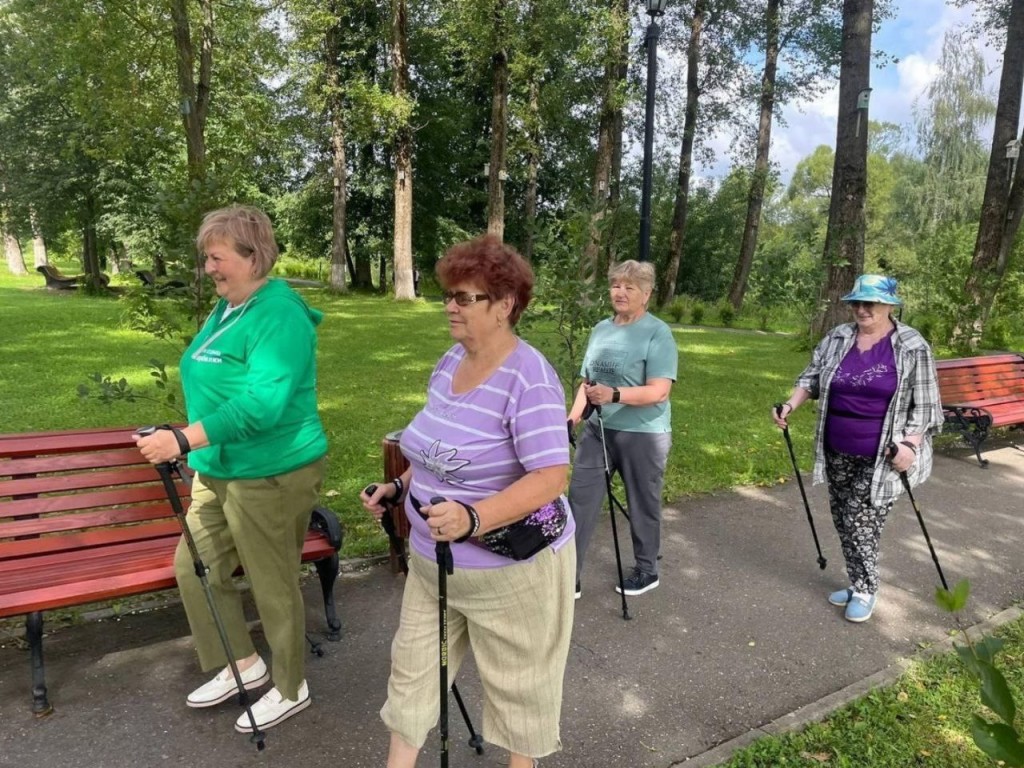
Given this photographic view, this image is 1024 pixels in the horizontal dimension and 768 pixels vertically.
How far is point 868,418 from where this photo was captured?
3.75 meters

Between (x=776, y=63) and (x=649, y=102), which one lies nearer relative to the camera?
(x=649, y=102)

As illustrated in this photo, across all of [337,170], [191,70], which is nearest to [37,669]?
[191,70]

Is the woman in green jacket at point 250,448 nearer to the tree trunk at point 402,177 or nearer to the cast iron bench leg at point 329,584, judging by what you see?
the cast iron bench leg at point 329,584

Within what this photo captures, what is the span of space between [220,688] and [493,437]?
1.93m

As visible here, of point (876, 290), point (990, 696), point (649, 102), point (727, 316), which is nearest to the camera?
point (990, 696)

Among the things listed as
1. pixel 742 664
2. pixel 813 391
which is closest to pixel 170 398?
pixel 742 664

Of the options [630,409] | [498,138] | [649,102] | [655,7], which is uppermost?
[498,138]

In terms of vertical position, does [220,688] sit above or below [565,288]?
below

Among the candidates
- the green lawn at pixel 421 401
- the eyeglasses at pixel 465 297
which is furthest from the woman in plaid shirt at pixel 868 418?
the eyeglasses at pixel 465 297

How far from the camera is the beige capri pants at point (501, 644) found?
2.03 m

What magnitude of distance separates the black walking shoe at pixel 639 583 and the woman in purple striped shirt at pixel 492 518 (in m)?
2.01

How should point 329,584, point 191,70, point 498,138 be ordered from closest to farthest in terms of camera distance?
point 329,584, point 191,70, point 498,138

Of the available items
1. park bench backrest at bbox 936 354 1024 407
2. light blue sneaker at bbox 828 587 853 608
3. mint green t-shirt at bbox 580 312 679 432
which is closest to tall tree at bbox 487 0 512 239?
park bench backrest at bbox 936 354 1024 407

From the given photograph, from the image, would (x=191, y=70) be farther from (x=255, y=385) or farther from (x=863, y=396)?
(x=863, y=396)
